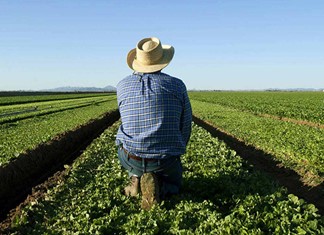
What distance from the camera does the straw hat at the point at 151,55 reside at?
5.77 metres

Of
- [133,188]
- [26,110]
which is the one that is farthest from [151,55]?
[26,110]

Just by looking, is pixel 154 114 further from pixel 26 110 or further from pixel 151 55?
pixel 26 110

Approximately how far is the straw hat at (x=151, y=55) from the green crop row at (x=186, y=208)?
7.21 feet

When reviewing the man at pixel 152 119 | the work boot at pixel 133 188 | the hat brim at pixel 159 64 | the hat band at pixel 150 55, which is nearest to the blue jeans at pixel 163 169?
the man at pixel 152 119

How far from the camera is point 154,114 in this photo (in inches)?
222

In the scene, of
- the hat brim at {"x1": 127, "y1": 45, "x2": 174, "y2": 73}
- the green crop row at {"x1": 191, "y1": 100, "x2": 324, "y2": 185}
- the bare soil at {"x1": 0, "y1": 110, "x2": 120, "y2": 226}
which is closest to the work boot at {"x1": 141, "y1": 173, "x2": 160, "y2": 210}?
the hat brim at {"x1": 127, "y1": 45, "x2": 174, "y2": 73}

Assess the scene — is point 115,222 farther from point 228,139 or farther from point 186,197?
point 228,139

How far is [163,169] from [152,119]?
84 centimetres

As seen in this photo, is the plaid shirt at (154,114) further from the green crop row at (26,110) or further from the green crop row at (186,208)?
the green crop row at (26,110)

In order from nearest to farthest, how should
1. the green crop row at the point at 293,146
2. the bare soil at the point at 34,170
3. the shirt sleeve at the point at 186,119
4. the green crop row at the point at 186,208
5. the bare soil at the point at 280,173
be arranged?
the green crop row at the point at 186,208
the shirt sleeve at the point at 186,119
the bare soil at the point at 280,173
the bare soil at the point at 34,170
the green crop row at the point at 293,146

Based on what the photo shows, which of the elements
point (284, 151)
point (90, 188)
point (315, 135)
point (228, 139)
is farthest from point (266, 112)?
point (90, 188)

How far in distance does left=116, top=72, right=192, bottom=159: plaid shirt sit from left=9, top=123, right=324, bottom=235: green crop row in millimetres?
923

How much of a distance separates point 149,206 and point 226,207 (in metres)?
1.38

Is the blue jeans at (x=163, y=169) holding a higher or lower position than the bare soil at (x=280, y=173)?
higher
